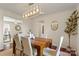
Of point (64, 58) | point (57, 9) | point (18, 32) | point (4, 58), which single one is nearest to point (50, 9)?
point (57, 9)

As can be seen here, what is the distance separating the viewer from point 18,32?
1.72 metres

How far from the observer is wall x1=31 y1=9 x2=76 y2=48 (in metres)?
1.65

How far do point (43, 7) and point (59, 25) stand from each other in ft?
1.25

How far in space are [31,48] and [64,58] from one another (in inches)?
21.5

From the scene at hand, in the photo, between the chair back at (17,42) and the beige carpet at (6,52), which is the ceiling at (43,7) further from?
the beige carpet at (6,52)

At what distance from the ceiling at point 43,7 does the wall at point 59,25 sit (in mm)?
69

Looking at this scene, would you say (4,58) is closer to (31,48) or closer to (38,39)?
(31,48)

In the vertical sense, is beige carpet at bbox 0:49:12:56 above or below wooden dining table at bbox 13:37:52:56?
below

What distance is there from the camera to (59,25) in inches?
66.7

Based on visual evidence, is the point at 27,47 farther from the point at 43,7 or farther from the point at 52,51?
the point at 43,7

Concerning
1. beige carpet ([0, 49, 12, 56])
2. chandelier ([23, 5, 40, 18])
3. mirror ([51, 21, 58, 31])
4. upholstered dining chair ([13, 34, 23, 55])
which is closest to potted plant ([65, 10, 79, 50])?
mirror ([51, 21, 58, 31])

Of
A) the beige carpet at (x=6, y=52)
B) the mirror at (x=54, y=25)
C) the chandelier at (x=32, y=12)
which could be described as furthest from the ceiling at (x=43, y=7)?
the beige carpet at (x=6, y=52)

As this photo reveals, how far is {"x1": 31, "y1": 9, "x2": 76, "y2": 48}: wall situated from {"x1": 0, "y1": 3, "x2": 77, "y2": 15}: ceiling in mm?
69

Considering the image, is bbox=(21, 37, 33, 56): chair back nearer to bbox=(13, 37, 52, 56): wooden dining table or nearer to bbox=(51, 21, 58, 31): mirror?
bbox=(13, 37, 52, 56): wooden dining table
